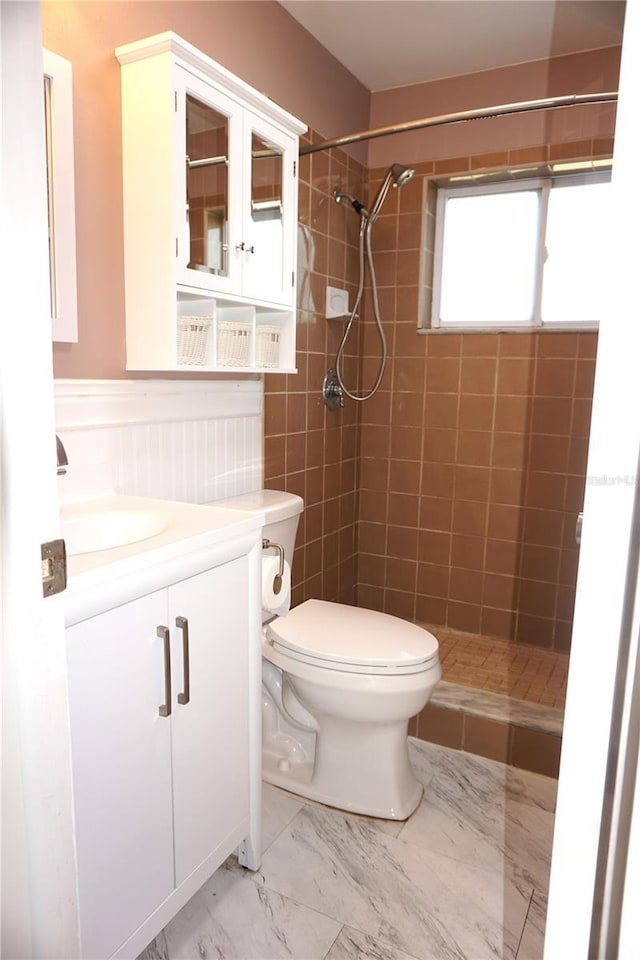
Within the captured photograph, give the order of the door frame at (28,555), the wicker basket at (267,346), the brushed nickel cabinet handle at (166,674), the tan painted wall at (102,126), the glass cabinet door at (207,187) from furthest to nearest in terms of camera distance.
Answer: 1. the wicker basket at (267,346)
2. the glass cabinet door at (207,187)
3. the tan painted wall at (102,126)
4. the brushed nickel cabinet handle at (166,674)
5. the door frame at (28,555)

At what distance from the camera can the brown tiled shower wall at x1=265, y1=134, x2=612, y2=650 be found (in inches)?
101

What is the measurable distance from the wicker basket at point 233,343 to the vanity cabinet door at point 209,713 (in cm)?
65

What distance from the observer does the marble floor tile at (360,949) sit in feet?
4.49

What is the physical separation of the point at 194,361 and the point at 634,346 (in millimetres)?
1359

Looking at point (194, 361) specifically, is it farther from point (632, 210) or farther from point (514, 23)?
point (514, 23)

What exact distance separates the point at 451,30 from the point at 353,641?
218cm

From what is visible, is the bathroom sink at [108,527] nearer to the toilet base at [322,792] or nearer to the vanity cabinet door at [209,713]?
the vanity cabinet door at [209,713]

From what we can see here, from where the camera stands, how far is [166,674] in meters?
1.23

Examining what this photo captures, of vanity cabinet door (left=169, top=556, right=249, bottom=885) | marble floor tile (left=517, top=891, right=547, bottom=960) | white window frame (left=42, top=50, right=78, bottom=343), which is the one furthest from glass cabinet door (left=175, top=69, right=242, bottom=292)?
marble floor tile (left=517, top=891, right=547, bottom=960)

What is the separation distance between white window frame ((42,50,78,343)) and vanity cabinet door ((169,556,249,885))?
0.69 metres

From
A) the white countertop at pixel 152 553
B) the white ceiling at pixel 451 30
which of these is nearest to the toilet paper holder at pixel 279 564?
the white countertop at pixel 152 553

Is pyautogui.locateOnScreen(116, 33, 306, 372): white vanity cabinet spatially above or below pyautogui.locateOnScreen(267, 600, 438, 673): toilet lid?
above

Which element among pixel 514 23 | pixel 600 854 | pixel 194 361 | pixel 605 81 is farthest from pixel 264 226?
pixel 600 854

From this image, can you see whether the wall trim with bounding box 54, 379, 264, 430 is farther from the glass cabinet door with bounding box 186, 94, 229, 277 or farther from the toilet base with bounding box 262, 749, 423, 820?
the toilet base with bounding box 262, 749, 423, 820
